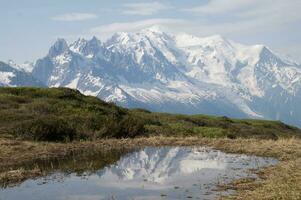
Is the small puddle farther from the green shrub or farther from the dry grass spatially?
the green shrub

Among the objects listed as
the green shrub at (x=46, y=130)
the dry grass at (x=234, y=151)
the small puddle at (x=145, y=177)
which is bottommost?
the small puddle at (x=145, y=177)

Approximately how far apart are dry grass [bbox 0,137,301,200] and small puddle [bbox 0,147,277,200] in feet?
3.15

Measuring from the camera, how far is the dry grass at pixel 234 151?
17.9 metres

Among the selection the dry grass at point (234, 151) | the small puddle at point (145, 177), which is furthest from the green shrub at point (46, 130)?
the small puddle at point (145, 177)

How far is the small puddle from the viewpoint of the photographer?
18.6 meters

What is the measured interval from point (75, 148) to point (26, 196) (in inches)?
486

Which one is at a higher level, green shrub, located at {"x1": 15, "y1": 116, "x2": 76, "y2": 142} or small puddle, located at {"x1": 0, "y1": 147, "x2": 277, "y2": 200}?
green shrub, located at {"x1": 15, "y1": 116, "x2": 76, "y2": 142}

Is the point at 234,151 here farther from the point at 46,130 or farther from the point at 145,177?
the point at 46,130

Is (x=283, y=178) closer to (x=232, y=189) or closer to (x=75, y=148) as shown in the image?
(x=232, y=189)

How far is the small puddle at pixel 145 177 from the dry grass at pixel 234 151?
0.96 meters

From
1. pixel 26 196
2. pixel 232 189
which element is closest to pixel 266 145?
pixel 232 189

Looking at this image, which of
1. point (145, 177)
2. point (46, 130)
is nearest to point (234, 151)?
point (145, 177)

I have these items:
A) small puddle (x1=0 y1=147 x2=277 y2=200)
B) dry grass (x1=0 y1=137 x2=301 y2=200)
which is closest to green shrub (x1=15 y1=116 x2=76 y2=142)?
dry grass (x1=0 y1=137 x2=301 y2=200)

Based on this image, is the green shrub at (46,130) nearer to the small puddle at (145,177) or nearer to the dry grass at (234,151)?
the dry grass at (234,151)
